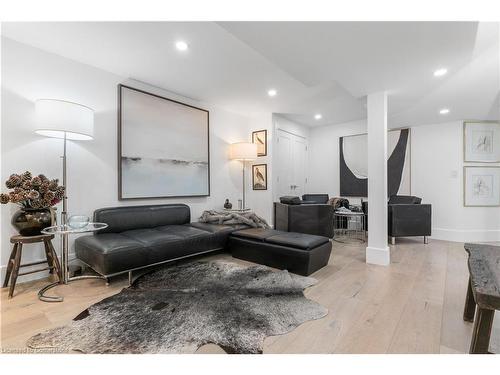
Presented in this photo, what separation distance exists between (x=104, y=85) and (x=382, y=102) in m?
3.51

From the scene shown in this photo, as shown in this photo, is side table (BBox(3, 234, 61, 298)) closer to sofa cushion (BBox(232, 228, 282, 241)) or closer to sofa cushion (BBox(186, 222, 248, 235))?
sofa cushion (BBox(186, 222, 248, 235))

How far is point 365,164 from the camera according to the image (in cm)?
517

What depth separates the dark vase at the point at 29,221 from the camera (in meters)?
2.15

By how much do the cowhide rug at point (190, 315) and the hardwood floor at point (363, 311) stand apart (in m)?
0.10

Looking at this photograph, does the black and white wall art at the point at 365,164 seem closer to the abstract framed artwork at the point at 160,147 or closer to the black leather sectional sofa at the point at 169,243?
the black leather sectional sofa at the point at 169,243

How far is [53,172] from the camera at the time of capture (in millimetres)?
2572

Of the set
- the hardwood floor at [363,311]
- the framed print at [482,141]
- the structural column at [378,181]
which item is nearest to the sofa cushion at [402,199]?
the framed print at [482,141]

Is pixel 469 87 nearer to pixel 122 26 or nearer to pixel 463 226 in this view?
pixel 463 226

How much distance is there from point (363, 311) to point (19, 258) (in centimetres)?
300

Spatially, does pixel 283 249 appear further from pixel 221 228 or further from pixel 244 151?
pixel 244 151

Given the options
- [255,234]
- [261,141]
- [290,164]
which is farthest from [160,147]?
[290,164]

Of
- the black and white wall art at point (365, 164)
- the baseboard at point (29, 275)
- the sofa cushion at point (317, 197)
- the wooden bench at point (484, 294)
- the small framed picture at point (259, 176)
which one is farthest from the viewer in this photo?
the sofa cushion at point (317, 197)

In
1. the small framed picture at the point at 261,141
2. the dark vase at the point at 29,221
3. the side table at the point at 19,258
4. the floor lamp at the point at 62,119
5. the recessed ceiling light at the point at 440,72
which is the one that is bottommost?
the side table at the point at 19,258

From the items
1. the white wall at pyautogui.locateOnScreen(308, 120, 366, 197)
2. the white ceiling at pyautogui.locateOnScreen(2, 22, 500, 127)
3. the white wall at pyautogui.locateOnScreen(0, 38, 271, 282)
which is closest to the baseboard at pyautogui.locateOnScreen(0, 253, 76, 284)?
the white wall at pyautogui.locateOnScreen(0, 38, 271, 282)
